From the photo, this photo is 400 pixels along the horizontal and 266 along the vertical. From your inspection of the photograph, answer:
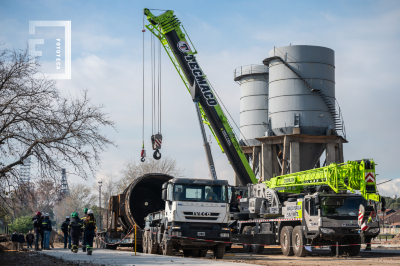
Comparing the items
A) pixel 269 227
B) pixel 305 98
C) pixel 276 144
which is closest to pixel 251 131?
pixel 276 144

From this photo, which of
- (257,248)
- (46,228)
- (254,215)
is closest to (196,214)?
(257,248)

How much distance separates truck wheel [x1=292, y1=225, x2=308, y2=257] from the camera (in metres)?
18.6

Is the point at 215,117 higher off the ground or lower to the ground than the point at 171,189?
higher

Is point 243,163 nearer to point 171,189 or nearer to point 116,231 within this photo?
point 116,231

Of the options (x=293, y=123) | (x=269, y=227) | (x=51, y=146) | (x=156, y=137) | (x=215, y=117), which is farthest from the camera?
(x=293, y=123)

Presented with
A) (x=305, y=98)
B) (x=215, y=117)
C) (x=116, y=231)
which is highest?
(x=305, y=98)

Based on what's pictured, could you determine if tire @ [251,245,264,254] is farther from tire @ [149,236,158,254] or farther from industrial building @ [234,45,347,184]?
industrial building @ [234,45,347,184]

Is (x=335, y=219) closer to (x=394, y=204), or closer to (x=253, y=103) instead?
(x=253, y=103)

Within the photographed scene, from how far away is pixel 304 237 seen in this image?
61.6 ft

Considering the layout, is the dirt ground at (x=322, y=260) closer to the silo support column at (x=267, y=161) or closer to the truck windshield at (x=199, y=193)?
the truck windshield at (x=199, y=193)

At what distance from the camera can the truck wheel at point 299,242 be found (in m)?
18.6

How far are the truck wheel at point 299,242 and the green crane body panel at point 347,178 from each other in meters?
2.12

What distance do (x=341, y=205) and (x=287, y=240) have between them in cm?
276

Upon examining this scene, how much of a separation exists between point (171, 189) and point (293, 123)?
2242 centimetres
